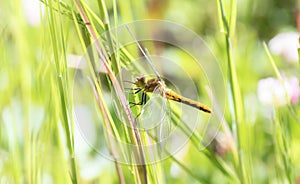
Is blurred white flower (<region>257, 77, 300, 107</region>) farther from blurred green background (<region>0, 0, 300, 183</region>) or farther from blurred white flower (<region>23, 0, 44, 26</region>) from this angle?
blurred white flower (<region>23, 0, 44, 26</region>)

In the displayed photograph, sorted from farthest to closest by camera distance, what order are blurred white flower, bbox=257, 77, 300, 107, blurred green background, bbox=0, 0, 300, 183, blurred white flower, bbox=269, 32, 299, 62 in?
blurred white flower, bbox=269, 32, 299, 62 → blurred white flower, bbox=257, 77, 300, 107 → blurred green background, bbox=0, 0, 300, 183

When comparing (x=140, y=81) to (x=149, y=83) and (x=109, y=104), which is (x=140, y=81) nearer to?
(x=149, y=83)

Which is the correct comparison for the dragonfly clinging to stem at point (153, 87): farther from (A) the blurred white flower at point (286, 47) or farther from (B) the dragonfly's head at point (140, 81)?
(A) the blurred white flower at point (286, 47)

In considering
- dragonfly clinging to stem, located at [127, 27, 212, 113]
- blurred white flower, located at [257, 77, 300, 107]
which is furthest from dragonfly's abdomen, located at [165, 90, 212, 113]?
blurred white flower, located at [257, 77, 300, 107]

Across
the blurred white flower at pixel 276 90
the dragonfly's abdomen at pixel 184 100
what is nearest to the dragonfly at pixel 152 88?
the dragonfly's abdomen at pixel 184 100

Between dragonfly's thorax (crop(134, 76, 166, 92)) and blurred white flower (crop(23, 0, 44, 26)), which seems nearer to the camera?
dragonfly's thorax (crop(134, 76, 166, 92))

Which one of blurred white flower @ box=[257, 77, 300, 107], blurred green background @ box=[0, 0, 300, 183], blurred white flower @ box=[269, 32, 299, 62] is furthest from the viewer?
blurred white flower @ box=[269, 32, 299, 62]
